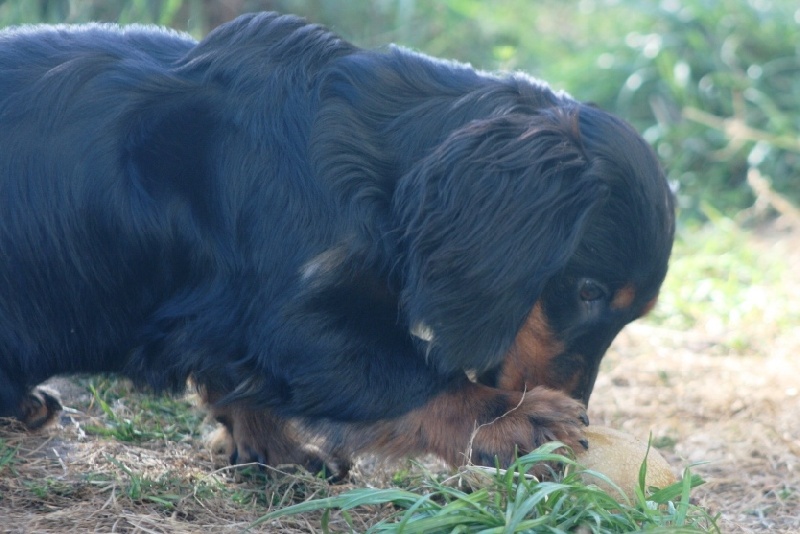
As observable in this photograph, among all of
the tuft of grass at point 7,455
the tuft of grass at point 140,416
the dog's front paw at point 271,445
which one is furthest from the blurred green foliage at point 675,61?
the dog's front paw at point 271,445

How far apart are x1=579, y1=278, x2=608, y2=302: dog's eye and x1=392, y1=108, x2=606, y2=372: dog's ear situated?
0.25 meters

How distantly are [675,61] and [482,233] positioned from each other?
5.89m

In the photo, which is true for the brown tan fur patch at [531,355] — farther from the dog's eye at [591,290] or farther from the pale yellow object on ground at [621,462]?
the pale yellow object on ground at [621,462]

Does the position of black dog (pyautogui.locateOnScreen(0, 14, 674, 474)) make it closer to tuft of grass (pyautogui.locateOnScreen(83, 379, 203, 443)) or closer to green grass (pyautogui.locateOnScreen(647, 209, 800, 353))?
tuft of grass (pyautogui.locateOnScreen(83, 379, 203, 443))

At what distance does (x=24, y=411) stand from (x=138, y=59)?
1.27 meters

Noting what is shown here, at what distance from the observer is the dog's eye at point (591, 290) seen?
3.13 meters

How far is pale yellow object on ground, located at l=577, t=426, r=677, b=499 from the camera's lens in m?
2.80

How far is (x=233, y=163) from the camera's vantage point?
9.57 ft

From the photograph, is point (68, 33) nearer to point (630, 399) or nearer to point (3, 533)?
point (3, 533)

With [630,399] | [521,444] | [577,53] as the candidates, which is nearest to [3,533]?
[521,444]

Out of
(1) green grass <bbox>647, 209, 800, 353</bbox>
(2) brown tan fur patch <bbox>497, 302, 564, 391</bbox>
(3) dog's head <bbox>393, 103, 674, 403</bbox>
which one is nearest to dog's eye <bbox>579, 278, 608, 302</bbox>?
(3) dog's head <bbox>393, 103, 674, 403</bbox>

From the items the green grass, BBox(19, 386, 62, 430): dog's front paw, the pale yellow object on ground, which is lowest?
the green grass

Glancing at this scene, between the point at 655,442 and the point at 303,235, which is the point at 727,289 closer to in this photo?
the point at 655,442

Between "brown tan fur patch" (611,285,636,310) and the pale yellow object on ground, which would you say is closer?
the pale yellow object on ground
